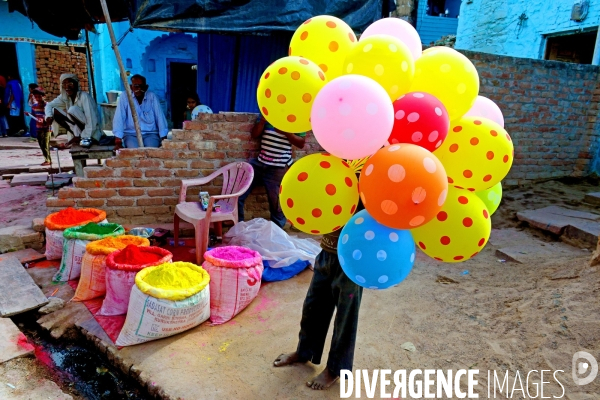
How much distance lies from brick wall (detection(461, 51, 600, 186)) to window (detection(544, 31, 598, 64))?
152 centimetres

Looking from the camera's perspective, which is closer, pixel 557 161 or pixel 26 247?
pixel 26 247

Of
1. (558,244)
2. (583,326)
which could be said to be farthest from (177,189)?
(558,244)

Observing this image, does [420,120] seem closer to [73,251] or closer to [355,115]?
[355,115]

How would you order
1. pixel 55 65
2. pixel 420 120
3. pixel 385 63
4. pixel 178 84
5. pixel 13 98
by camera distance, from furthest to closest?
pixel 178 84 → pixel 55 65 → pixel 13 98 → pixel 385 63 → pixel 420 120

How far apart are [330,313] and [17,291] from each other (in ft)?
8.46

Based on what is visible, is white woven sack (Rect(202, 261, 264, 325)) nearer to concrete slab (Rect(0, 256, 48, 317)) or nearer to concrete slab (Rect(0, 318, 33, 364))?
concrete slab (Rect(0, 318, 33, 364))

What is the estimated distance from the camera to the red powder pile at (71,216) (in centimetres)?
377

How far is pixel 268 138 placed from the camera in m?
4.33

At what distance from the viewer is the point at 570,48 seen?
801 cm

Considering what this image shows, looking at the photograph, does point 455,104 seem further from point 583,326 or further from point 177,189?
point 177,189

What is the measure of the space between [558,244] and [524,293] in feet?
5.69

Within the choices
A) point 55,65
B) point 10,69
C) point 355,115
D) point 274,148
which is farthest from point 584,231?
point 10,69

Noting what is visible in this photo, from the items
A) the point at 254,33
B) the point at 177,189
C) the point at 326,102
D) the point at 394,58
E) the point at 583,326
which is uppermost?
the point at 254,33

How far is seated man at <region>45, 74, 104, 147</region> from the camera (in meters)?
5.46
